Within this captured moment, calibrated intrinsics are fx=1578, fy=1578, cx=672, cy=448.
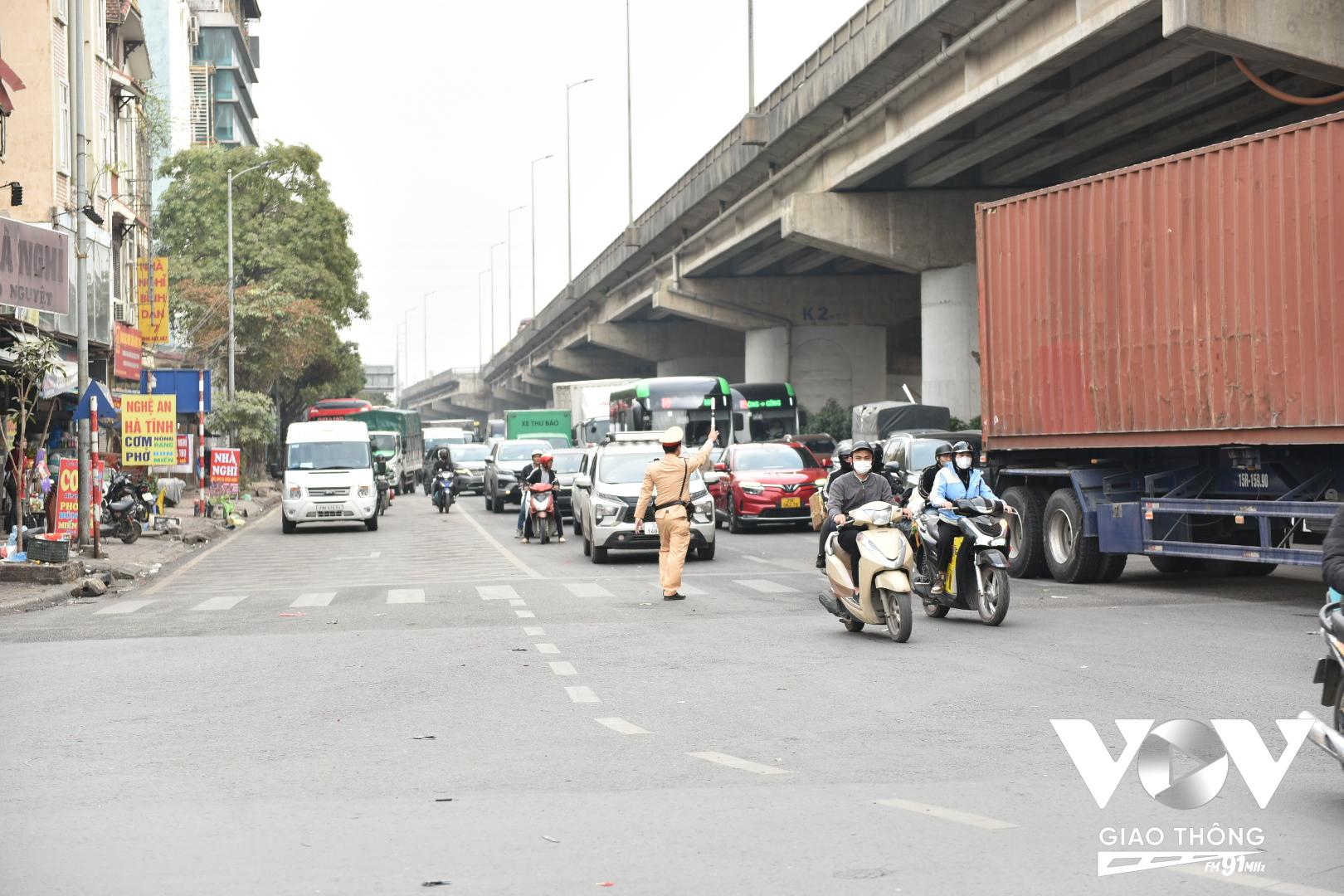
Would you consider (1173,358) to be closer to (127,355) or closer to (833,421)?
(127,355)

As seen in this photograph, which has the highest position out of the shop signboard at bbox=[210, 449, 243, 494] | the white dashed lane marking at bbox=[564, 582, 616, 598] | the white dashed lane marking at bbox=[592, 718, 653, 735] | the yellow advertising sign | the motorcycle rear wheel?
the yellow advertising sign

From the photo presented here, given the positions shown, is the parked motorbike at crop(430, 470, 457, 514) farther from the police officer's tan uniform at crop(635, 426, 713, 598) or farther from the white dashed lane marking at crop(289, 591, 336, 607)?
the police officer's tan uniform at crop(635, 426, 713, 598)

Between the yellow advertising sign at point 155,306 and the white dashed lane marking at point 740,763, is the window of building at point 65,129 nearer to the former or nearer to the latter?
the yellow advertising sign at point 155,306

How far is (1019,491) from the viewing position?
19.1m

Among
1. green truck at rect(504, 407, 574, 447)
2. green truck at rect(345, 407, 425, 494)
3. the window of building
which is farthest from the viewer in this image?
green truck at rect(504, 407, 574, 447)

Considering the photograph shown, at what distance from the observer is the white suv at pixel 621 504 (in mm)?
22234

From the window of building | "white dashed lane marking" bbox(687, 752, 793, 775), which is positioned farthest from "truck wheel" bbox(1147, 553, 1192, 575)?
the window of building

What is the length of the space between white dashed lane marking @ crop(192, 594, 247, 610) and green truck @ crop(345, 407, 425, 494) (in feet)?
109

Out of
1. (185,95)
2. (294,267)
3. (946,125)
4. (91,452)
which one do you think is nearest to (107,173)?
(91,452)

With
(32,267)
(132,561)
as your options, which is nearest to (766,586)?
(132,561)

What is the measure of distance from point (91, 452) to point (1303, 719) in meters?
23.6

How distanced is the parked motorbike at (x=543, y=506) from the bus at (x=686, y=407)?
9885 millimetres

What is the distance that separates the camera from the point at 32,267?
22.1 m

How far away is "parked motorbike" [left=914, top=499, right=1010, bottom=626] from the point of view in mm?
13492
